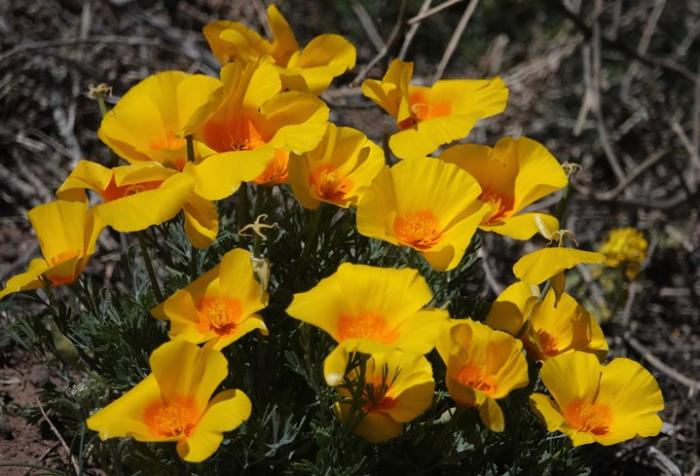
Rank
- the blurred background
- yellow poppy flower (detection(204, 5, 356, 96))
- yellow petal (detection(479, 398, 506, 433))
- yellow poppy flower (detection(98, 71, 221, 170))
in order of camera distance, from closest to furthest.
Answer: yellow petal (detection(479, 398, 506, 433)), yellow poppy flower (detection(98, 71, 221, 170)), yellow poppy flower (detection(204, 5, 356, 96)), the blurred background

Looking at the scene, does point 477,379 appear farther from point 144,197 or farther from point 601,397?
point 144,197

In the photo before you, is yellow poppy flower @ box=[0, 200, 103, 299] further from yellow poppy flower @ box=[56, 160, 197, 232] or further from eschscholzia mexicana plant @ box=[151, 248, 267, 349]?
eschscholzia mexicana plant @ box=[151, 248, 267, 349]

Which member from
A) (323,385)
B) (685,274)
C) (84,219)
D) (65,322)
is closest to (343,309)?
(323,385)

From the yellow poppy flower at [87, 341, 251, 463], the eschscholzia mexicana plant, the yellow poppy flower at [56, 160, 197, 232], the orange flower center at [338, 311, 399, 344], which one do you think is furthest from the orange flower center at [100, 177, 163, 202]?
the orange flower center at [338, 311, 399, 344]

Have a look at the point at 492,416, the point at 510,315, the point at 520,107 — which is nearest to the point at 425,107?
the point at 510,315

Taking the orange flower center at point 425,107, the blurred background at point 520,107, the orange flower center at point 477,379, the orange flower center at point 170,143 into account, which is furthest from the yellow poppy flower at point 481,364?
the blurred background at point 520,107

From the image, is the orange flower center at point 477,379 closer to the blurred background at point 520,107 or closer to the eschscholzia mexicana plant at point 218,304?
the eschscholzia mexicana plant at point 218,304

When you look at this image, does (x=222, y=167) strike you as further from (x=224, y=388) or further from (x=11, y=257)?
(x=11, y=257)
